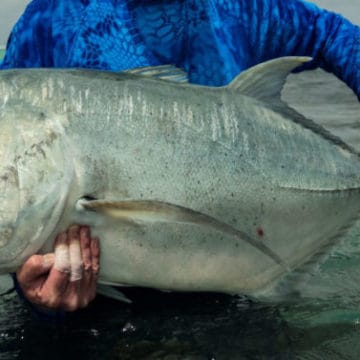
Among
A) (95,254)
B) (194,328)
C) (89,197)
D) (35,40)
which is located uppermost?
(35,40)

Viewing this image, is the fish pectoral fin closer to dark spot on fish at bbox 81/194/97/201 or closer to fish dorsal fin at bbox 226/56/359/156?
dark spot on fish at bbox 81/194/97/201

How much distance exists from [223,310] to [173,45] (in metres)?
1.37

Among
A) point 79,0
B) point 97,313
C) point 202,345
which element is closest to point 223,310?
point 202,345

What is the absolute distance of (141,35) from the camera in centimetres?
351

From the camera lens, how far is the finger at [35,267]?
2.47 metres

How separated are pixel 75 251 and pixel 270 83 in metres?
1.08

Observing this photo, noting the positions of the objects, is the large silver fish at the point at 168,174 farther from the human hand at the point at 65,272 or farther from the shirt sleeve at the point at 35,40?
the shirt sleeve at the point at 35,40

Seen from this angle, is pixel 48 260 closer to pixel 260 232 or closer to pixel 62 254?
pixel 62 254

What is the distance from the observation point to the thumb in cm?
247

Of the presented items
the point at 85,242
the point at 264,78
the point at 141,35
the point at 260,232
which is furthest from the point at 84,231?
the point at 141,35

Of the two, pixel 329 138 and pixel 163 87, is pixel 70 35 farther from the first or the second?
pixel 329 138

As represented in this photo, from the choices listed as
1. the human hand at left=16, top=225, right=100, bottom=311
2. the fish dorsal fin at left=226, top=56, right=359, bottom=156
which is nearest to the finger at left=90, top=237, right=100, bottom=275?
the human hand at left=16, top=225, right=100, bottom=311

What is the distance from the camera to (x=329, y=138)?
2.99 metres

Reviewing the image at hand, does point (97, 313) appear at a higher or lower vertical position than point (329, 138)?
lower
